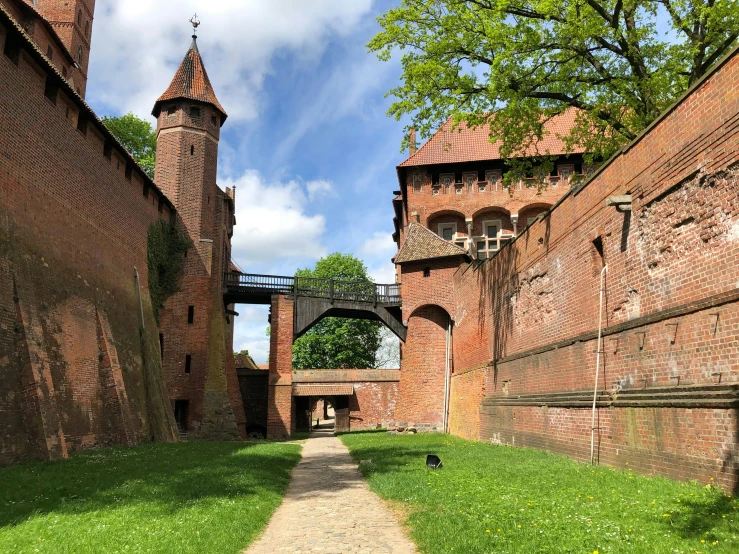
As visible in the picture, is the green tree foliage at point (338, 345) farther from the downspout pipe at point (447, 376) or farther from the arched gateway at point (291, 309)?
the downspout pipe at point (447, 376)

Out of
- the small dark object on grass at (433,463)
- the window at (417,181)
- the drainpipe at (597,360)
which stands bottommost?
the small dark object on grass at (433,463)

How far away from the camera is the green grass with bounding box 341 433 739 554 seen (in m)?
4.58

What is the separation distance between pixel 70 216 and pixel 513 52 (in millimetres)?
11959

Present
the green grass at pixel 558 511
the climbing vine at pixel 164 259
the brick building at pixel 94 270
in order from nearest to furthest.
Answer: the green grass at pixel 558 511 < the brick building at pixel 94 270 < the climbing vine at pixel 164 259

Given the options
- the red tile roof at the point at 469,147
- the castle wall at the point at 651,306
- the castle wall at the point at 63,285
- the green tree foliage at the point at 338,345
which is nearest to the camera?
the castle wall at the point at 651,306

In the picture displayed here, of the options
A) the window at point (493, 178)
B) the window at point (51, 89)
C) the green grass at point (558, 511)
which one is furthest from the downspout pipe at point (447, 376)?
the window at point (51, 89)

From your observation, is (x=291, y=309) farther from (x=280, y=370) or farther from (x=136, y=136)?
(x=136, y=136)

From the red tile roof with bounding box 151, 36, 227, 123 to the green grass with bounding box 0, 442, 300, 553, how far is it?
62.6ft

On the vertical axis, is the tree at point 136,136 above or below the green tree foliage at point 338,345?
above

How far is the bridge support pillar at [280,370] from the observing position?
82.5 feet

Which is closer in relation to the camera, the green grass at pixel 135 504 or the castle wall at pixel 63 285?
the green grass at pixel 135 504

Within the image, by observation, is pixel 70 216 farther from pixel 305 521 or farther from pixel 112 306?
pixel 305 521

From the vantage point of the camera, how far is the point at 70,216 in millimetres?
14703

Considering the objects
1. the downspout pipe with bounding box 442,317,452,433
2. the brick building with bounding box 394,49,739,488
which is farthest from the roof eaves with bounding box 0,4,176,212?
the downspout pipe with bounding box 442,317,452,433
